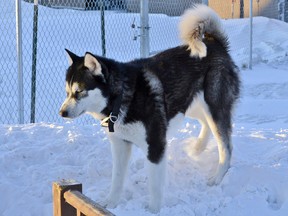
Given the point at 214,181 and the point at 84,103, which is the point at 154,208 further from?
the point at 84,103

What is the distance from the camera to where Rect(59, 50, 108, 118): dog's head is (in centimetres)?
330

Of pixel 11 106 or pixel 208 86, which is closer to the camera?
pixel 208 86

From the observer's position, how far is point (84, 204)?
202 cm

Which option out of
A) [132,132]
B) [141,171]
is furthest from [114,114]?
[141,171]

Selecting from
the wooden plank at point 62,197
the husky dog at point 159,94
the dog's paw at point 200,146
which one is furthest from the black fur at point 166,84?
the wooden plank at point 62,197

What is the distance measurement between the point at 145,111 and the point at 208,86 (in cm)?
78

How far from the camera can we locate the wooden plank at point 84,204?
1.90 metres

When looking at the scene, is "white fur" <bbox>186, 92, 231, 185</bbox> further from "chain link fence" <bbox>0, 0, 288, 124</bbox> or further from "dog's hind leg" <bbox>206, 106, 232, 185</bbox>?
"chain link fence" <bbox>0, 0, 288, 124</bbox>

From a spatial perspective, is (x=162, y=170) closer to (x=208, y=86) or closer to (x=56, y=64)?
(x=208, y=86)

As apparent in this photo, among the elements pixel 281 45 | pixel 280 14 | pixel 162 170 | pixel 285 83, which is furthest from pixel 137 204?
pixel 280 14

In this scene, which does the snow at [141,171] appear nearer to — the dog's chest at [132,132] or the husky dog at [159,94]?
the husky dog at [159,94]

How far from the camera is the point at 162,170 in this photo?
3.57m

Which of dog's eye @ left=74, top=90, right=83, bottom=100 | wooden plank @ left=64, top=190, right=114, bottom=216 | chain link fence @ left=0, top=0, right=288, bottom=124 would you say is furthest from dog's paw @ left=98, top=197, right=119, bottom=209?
chain link fence @ left=0, top=0, right=288, bottom=124

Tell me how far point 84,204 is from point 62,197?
260mm
